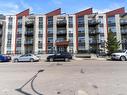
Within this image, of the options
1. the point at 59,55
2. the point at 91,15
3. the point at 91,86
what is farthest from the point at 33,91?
the point at 91,15

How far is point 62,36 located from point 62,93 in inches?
1995

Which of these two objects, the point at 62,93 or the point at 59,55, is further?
the point at 59,55

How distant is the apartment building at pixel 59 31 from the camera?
188ft

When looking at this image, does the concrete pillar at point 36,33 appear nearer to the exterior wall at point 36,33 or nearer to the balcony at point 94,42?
the exterior wall at point 36,33

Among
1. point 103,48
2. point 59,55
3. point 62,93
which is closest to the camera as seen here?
point 62,93

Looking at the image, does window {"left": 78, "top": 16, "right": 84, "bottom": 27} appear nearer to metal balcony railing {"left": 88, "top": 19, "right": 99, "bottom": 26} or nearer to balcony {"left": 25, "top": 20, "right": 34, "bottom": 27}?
metal balcony railing {"left": 88, "top": 19, "right": 99, "bottom": 26}

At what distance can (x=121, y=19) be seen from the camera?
5822 cm

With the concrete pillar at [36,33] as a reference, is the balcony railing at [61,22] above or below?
above

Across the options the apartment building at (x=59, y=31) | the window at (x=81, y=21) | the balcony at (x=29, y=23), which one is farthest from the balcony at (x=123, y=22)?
the balcony at (x=29, y=23)

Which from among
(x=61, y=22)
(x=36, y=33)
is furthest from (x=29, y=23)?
(x=61, y=22)

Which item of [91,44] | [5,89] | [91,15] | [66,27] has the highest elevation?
[91,15]

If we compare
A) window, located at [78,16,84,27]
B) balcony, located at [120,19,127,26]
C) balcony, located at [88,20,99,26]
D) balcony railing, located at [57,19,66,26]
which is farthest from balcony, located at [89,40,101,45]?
balcony railing, located at [57,19,66,26]

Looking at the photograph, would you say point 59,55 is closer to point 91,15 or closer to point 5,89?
point 5,89

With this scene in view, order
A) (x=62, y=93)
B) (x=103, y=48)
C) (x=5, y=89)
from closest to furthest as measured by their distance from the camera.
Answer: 1. (x=62, y=93)
2. (x=5, y=89)
3. (x=103, y=48)
